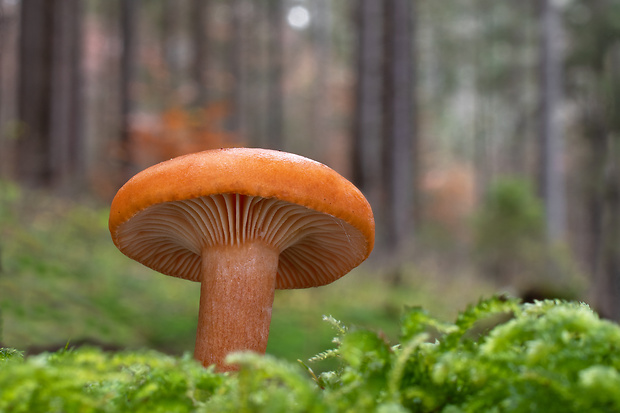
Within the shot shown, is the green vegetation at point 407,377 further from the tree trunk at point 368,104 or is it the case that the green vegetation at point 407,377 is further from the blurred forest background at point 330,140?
the tree trunk at point 368,104

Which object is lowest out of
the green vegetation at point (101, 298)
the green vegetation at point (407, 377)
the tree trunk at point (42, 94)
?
the green vegetation at point (101, 298)

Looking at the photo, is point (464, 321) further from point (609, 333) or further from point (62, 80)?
point (62, 80)

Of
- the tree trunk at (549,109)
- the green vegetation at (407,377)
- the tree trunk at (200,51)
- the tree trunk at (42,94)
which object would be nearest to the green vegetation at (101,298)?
the tree trunk at (42,94)

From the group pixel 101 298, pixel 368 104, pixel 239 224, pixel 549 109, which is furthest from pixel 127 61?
pixel 549 109

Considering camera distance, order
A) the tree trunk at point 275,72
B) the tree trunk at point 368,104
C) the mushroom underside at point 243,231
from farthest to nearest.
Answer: the tree trunk at point 275,72 → the tree trunk at point 368,104 → the mushroom underside at point 243,231

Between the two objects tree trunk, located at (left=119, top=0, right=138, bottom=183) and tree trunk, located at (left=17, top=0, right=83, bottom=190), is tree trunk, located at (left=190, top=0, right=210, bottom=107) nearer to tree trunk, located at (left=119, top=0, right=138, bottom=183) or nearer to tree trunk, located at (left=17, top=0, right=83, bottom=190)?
tree trunk, located at (left=119, top=0, right=138, bottom=183)
